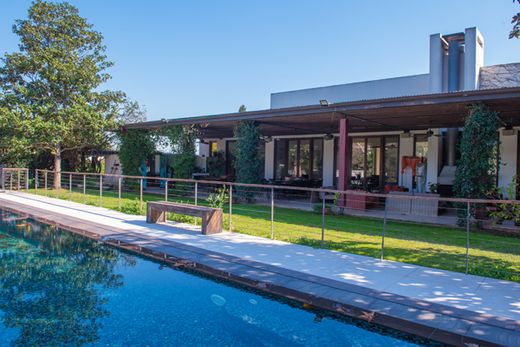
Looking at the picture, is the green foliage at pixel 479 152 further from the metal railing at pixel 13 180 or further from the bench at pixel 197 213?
the metal railing at pixel 13 180

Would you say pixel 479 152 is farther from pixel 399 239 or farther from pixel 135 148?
pixel 135 148

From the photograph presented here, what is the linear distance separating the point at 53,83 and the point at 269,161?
1077 centimetres

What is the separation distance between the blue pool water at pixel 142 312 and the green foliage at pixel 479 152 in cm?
677

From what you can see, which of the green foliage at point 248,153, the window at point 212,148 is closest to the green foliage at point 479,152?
the green foliage at point 248,153

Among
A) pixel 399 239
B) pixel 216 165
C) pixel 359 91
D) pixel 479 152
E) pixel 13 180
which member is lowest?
pixel 399 239

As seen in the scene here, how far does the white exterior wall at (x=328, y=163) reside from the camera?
1759 cm

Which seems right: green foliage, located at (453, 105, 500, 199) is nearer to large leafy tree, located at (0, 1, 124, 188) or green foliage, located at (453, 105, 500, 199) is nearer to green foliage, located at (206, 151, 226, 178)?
green foliage, located at (206, 151, 226, 178)

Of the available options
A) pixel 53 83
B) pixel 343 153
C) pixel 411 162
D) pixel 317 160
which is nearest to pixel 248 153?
pixel 343 153

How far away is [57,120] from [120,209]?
336 inches

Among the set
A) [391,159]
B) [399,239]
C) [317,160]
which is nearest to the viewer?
[399,239]

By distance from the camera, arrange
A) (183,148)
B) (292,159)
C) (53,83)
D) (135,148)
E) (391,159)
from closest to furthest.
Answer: (183,148), (391,159), (53,83), (135,148), (292,159)

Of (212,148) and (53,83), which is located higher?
(53,83)

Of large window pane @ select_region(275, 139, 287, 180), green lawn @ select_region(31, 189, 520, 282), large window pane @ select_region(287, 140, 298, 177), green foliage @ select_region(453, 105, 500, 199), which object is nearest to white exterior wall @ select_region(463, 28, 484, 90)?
large window pane @ select_region(287, 140, 298, 177)

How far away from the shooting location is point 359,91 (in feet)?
65.7
